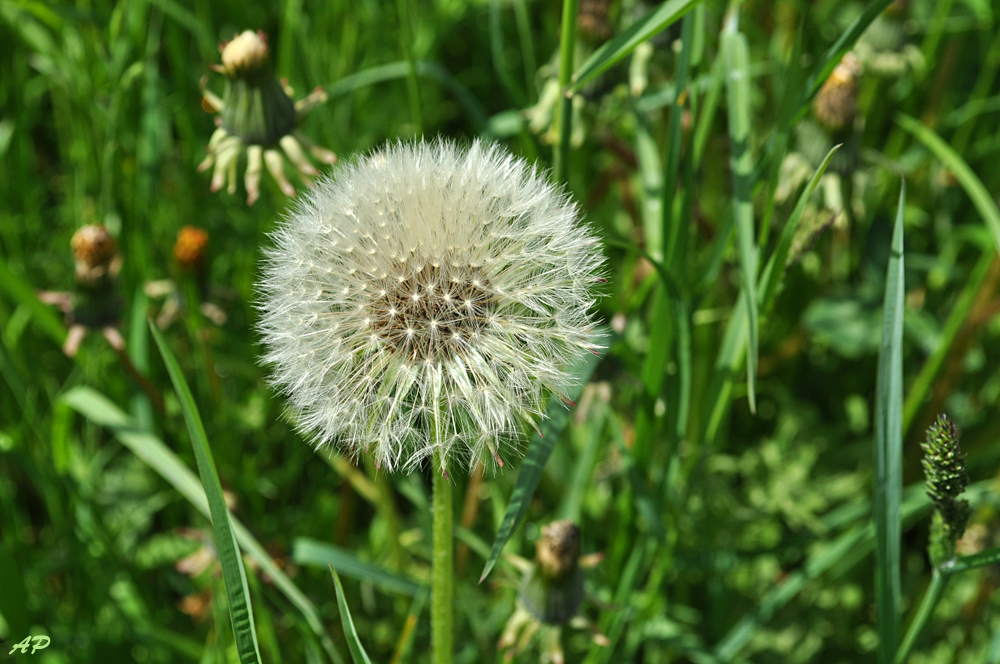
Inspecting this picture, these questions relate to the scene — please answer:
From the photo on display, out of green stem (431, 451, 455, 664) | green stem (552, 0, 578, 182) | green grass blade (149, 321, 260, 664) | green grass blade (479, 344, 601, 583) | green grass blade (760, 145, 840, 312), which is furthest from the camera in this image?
green stem (552, 0, 578, 182)

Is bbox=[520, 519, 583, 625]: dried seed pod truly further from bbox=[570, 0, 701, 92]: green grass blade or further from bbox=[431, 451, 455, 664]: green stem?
bbox=[570, 0, 701, 92]: green grass blade

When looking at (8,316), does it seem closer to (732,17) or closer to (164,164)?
(164,164)

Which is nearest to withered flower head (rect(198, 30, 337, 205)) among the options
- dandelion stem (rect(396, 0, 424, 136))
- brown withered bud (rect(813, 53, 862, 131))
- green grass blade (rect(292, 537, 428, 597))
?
dandelion stem (rect(396, 0, 424, 136))

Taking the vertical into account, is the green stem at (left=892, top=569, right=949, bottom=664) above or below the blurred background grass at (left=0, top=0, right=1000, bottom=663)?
below

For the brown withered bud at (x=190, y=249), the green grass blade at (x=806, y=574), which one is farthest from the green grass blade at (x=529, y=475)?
the brown withered bud at (x=190, y=249)

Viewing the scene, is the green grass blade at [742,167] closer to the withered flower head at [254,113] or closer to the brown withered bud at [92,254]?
the withered flower head at [254,113]
